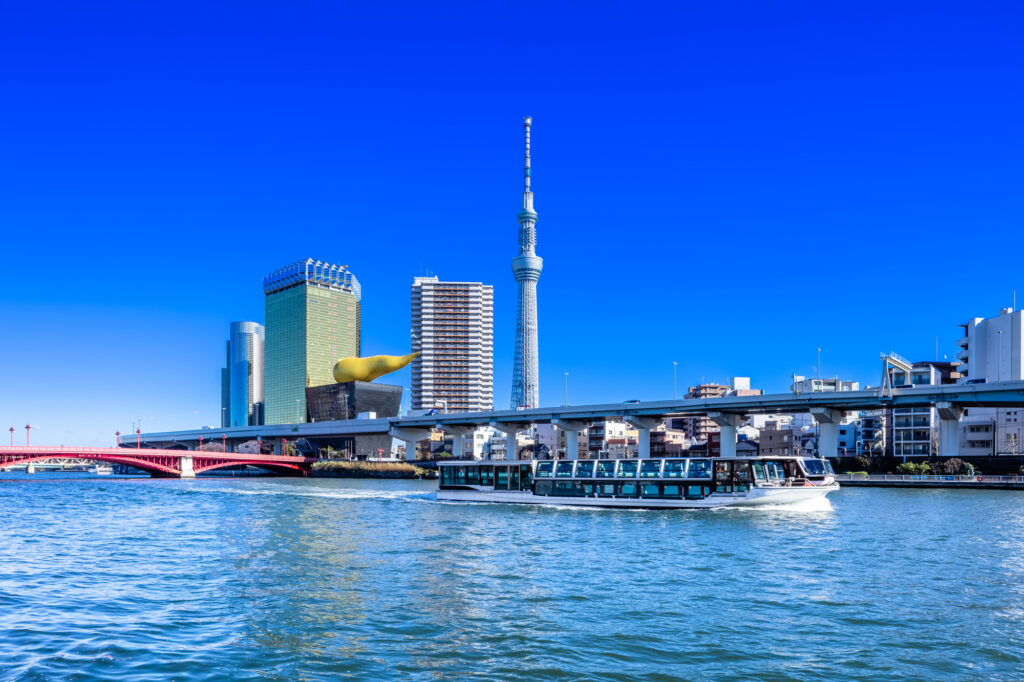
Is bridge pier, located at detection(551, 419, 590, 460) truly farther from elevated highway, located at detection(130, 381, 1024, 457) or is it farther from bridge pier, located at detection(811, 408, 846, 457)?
bridge pier, located at detection(811, 408, 846, 457)

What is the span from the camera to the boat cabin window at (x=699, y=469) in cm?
5266

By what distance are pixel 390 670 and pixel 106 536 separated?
2775cm

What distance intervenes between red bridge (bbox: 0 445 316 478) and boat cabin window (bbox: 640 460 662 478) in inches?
3096

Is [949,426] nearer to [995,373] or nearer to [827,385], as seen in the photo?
[995,373]

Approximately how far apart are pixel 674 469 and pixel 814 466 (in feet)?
39.4

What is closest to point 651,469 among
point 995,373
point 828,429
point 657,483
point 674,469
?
point 657,483

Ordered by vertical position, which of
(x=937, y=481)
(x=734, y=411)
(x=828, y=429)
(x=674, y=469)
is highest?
(x=734, y=411)

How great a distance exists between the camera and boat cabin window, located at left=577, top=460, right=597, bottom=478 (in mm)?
56906

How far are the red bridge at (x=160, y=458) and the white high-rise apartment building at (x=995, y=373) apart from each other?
100 metres

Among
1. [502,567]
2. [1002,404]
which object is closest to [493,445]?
[1002,404]

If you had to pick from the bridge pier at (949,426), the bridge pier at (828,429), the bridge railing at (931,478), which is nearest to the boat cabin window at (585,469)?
the bridge railing at (931,478)

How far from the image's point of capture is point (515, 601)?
850 inches

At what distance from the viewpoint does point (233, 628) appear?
18.4 meters

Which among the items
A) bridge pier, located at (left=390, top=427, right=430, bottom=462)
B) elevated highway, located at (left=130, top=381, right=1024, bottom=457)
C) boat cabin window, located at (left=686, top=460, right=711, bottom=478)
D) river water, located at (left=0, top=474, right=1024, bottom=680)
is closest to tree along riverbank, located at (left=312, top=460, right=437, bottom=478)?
elevated highway, located at (left=130, top=381, right=1024, bottom=457)
